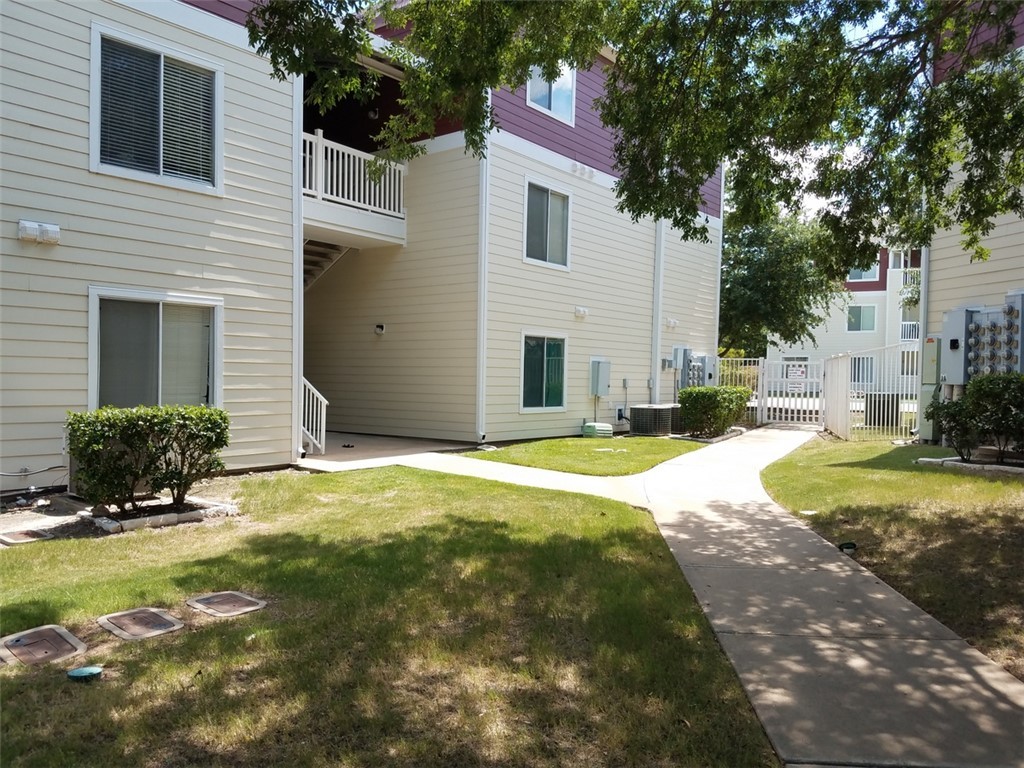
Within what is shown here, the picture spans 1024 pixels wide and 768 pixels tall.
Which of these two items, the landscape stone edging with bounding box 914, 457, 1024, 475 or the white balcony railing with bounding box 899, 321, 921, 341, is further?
the white balcony railing with bounding box 899, 321, 921, 341

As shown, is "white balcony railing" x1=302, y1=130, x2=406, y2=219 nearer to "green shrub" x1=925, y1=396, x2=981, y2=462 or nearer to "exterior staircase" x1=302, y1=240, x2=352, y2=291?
"exterior staircase" x1=302, y1=240, x2=352, y2=291

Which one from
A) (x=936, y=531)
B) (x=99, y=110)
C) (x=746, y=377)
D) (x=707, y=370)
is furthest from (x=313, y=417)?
(x=746, y=377)

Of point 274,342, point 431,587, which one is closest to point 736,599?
point 431,587

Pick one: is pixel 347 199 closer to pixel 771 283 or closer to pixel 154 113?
pixel 154 113

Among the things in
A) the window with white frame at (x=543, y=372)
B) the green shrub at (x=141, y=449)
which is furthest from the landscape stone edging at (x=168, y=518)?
the window with white frame at (x=543, y=372)

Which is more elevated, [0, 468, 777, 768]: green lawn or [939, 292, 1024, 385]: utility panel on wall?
[939, 292, 1024, 385]: utility panel on wall

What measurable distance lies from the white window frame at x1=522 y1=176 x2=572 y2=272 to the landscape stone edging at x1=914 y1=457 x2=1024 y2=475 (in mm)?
7694

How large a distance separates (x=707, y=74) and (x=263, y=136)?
19.9ft

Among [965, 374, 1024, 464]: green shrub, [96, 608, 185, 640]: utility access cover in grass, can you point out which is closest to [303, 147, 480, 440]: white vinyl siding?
[965, 374, 1024, 464]: green shrub

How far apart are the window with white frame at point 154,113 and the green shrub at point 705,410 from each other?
35.7 feet

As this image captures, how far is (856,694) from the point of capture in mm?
3428

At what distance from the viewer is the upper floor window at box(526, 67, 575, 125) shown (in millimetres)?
14281

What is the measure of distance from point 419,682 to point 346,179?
422 inches

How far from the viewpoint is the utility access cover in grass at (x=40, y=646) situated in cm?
364
